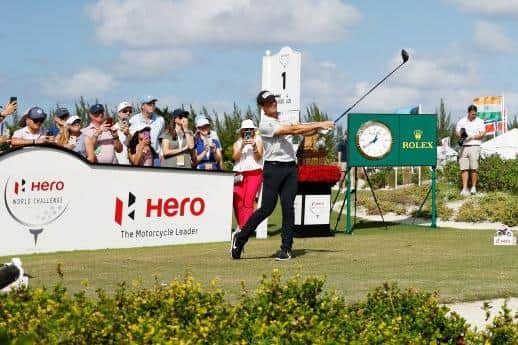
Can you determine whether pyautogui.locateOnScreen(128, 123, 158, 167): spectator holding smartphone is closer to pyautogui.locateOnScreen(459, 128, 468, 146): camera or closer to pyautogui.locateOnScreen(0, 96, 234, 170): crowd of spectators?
pyautogui.locateOnScreen(0, 96, 234, 170): crowd of spectators

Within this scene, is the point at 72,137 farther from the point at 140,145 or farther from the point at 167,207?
the point at 167,207

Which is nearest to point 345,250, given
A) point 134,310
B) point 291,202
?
point 291,202

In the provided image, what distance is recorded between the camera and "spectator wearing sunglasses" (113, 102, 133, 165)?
642 inches

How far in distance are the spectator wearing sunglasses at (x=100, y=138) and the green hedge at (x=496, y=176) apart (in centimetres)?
1128

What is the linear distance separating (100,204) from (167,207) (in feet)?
4.21

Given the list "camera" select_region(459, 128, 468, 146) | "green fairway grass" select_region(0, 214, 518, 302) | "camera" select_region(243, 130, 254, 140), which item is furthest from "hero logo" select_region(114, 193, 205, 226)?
"camera" select_region(459, 128, 468, 146)

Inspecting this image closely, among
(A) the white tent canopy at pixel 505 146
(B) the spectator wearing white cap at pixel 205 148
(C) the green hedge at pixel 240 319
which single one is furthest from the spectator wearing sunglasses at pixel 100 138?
(A) the white tent canopy at pixel 505 146

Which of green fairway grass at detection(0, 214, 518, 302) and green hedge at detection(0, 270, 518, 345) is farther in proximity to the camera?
green fairway grass at detection(0, 214, 518, 302)

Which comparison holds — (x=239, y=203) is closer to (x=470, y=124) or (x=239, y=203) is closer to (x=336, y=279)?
(x=336, y=279)

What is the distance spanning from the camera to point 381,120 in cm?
1905

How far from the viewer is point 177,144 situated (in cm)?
1681

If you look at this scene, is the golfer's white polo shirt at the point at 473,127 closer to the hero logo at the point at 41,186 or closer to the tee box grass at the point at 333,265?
the tee box grass at the point at 333,265

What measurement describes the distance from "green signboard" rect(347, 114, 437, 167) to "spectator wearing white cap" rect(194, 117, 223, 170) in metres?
2.61

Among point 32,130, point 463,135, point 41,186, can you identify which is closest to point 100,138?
point 32,130
